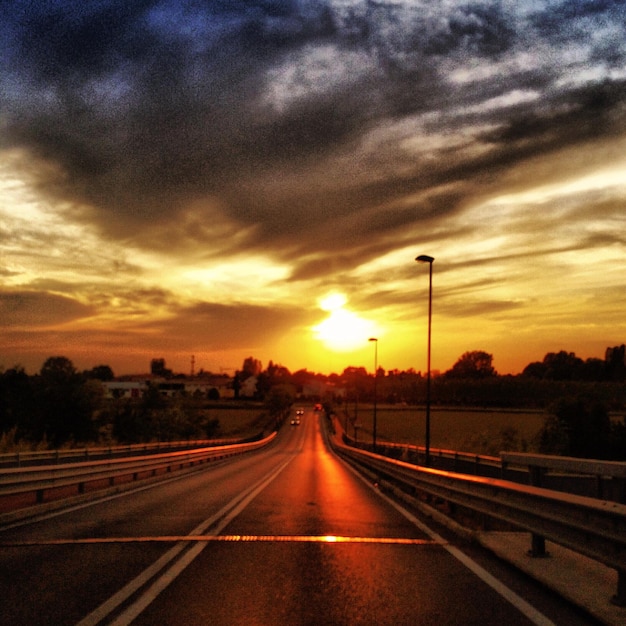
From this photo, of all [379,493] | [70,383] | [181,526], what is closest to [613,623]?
[181,526]

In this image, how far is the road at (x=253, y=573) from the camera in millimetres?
6039

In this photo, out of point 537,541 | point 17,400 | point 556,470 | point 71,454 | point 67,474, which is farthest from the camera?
point 17,400

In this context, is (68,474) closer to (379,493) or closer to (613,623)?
(379,493)

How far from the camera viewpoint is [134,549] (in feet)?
29.4

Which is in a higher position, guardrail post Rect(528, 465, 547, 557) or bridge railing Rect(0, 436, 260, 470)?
guardrail post Rect(528, 465, 547, 557)

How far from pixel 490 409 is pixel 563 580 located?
162 meters

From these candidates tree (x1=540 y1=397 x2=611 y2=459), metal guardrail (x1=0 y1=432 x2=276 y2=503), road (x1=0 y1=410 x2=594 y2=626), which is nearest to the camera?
road (x1=0 y1=410 x2=594 y2=626)

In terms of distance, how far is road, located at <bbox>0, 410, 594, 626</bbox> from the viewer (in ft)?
19.8

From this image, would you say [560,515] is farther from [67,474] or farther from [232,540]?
[67,474]

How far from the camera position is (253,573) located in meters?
7.65

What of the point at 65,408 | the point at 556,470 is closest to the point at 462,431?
the point at 65,408

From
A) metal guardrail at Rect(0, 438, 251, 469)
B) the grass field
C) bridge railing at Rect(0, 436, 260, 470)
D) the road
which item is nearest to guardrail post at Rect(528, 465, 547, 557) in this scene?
the road

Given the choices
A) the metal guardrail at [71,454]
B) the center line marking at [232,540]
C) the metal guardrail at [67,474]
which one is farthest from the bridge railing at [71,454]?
the center line marking at [232,540]

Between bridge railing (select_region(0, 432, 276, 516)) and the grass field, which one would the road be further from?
the grass field
